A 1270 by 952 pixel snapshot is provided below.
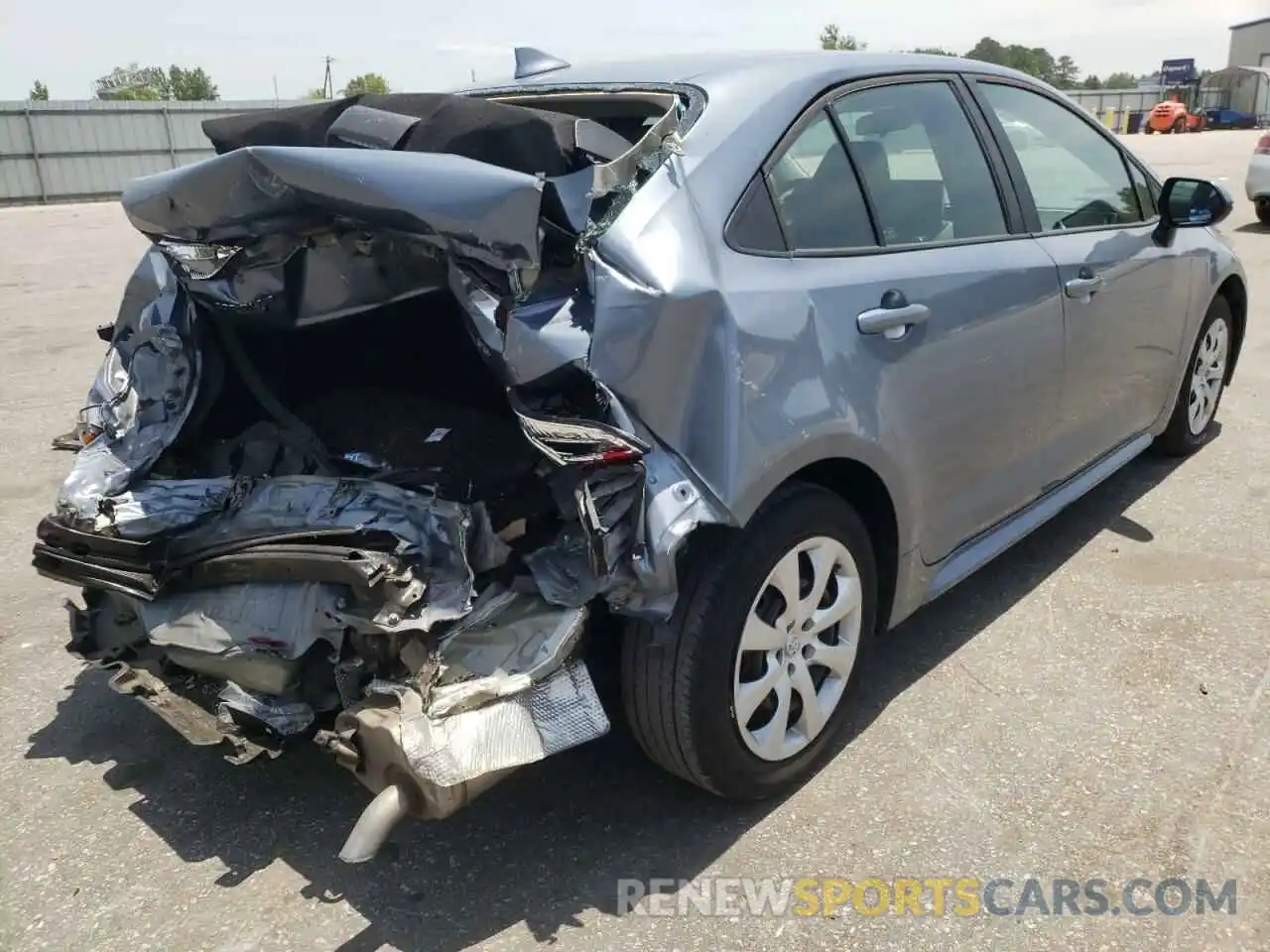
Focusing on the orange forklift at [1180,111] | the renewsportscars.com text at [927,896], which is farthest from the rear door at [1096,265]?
the orange forklift at [1180,111]

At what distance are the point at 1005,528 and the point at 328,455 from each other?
85.0 inches

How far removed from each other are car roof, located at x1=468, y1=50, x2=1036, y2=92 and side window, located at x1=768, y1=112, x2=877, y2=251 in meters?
0.16

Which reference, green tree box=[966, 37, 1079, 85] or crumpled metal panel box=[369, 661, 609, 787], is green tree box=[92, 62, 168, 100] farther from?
crumpled metal panel box=[369, 661, 609, 787]

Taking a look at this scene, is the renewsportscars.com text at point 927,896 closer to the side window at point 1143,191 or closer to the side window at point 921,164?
the side window at point 921,164

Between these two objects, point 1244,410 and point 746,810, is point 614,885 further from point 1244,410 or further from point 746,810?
point 1244,410

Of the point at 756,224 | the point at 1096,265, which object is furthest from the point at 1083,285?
the point at 756,224

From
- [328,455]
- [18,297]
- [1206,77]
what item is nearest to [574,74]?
[328,455]

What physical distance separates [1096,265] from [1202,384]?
1.65 m

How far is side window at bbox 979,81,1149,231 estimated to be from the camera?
3455mm

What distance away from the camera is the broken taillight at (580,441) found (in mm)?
2154

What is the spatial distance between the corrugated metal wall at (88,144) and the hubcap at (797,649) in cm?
2711

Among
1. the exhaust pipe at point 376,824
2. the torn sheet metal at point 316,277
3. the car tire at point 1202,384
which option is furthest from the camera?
the car tire at point 1202,384

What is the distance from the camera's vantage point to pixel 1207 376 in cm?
489

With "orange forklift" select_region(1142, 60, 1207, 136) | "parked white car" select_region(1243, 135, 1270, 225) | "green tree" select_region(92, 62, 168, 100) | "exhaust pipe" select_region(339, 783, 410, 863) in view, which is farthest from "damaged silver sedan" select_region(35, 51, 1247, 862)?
"green tree" select_region(92, 62, 168, 100)
